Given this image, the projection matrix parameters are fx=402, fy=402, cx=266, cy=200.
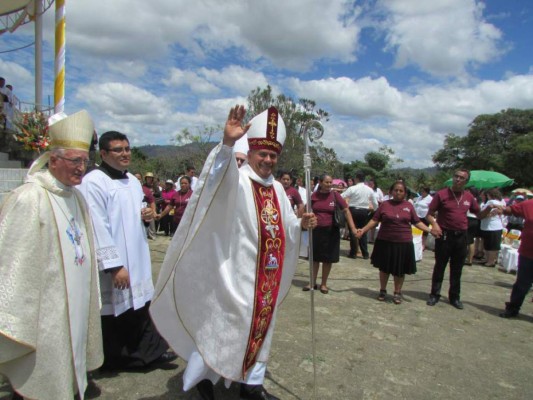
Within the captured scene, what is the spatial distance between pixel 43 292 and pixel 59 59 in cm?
1320

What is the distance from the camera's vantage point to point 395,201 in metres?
6.20

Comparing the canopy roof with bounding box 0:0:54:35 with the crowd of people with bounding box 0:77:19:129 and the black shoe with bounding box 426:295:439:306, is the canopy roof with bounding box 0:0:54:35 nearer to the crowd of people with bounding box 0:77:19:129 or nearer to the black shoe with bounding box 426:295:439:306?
the crowd of people with bounding box 0:77:19:129

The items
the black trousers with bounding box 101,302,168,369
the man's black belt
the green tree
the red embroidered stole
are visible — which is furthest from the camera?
the green tree

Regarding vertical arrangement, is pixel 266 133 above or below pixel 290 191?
above

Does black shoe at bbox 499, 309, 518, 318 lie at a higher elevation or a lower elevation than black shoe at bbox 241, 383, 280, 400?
lower

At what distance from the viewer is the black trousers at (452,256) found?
592cm

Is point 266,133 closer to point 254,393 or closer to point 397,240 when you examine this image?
point 254,393

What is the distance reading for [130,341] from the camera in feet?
11.6

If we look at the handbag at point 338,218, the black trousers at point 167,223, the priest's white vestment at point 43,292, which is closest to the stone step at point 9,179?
the black trousers at point 167,223

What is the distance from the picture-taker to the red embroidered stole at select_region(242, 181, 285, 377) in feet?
9.57

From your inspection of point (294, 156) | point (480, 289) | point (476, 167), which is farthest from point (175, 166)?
point (480, 289)

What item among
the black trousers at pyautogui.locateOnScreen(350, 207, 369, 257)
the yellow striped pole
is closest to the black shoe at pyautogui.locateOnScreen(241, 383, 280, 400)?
the black trousers at pyautogui.locateOnScreen(350, 207, 369, 257)

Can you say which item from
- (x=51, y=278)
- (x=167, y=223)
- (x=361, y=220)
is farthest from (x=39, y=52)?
(x=51, y=278)

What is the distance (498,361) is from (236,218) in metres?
3.35
